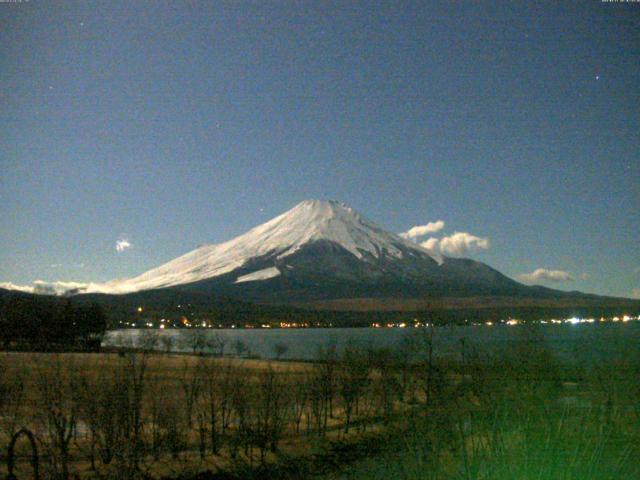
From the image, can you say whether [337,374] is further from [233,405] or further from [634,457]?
→ [634,457]

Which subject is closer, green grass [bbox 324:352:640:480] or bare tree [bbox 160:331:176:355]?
green grass [bbox 324:352:640:480]

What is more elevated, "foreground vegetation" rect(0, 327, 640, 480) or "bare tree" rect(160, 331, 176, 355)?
"foreground vegetation" rect(0, 327, 640, 480)

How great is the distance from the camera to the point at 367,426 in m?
24.6

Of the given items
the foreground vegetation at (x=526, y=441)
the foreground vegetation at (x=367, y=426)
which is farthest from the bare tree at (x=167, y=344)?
the foreground vegetation at (x=526, y=441)

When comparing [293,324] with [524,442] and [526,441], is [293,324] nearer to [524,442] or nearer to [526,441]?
[524,442]

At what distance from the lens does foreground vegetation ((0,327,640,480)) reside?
625 cm

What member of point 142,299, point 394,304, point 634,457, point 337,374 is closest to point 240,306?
point 142,299

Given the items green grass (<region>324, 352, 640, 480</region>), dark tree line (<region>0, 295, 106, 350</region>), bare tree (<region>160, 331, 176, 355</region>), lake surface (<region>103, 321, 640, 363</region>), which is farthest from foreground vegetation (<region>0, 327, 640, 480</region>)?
bare tree (<region>160, 331, 176, 355</region>)

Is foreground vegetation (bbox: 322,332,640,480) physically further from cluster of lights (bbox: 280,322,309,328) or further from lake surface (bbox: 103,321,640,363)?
cluster of lights (bbox: 280,322,309,328)

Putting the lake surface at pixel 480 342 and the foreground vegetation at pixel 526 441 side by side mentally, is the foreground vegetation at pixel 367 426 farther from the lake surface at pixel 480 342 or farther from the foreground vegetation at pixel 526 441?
the lake surface at pixel 480 342

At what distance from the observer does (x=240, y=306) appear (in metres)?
173

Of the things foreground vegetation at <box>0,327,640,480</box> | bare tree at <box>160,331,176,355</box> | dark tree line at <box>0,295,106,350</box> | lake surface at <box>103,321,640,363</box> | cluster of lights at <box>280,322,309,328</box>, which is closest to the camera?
foreground vegetation at <box>0,327,640,480</box>

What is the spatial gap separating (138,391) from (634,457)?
12574 mm

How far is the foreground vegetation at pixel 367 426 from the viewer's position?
6.25 metres
